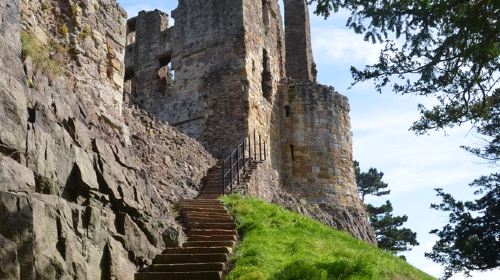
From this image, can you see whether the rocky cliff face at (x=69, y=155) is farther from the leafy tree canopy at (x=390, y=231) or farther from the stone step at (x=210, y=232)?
the leafy tree canopy at (x=390, y=231)

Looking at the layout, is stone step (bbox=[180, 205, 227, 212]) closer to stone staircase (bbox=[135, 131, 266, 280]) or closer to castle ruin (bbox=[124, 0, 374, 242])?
stone staircase (bbox=[135, 131, 266, 280])

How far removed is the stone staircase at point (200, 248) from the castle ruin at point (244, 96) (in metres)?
7.25

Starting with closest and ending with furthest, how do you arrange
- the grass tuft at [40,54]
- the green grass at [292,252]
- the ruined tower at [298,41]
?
the grass tuft at [40,54], the green grass at [292,252], the ruined tower at [298,41]

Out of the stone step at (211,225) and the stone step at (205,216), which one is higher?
the stone step at (205,216)

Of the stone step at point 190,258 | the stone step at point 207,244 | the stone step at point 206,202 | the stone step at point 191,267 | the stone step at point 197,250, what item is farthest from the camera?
the stone step at point 206,202

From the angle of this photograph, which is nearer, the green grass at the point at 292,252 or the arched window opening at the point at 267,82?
the green grass at the point at 292,252

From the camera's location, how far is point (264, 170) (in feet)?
54.8

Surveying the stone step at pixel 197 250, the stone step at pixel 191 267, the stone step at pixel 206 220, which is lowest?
the stone step at pixel 191 267

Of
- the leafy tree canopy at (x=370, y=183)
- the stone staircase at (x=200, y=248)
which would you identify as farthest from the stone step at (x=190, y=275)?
the leafy tree canopy at (x=370, y=183)

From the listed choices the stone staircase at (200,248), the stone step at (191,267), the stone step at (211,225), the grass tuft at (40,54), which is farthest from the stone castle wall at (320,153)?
the grass tuft at (40,54)

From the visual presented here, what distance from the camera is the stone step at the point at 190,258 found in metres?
8.65

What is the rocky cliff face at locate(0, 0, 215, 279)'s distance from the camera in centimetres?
620

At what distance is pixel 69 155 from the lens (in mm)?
7469

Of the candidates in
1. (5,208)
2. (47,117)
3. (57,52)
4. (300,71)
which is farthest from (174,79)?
(5,208)
